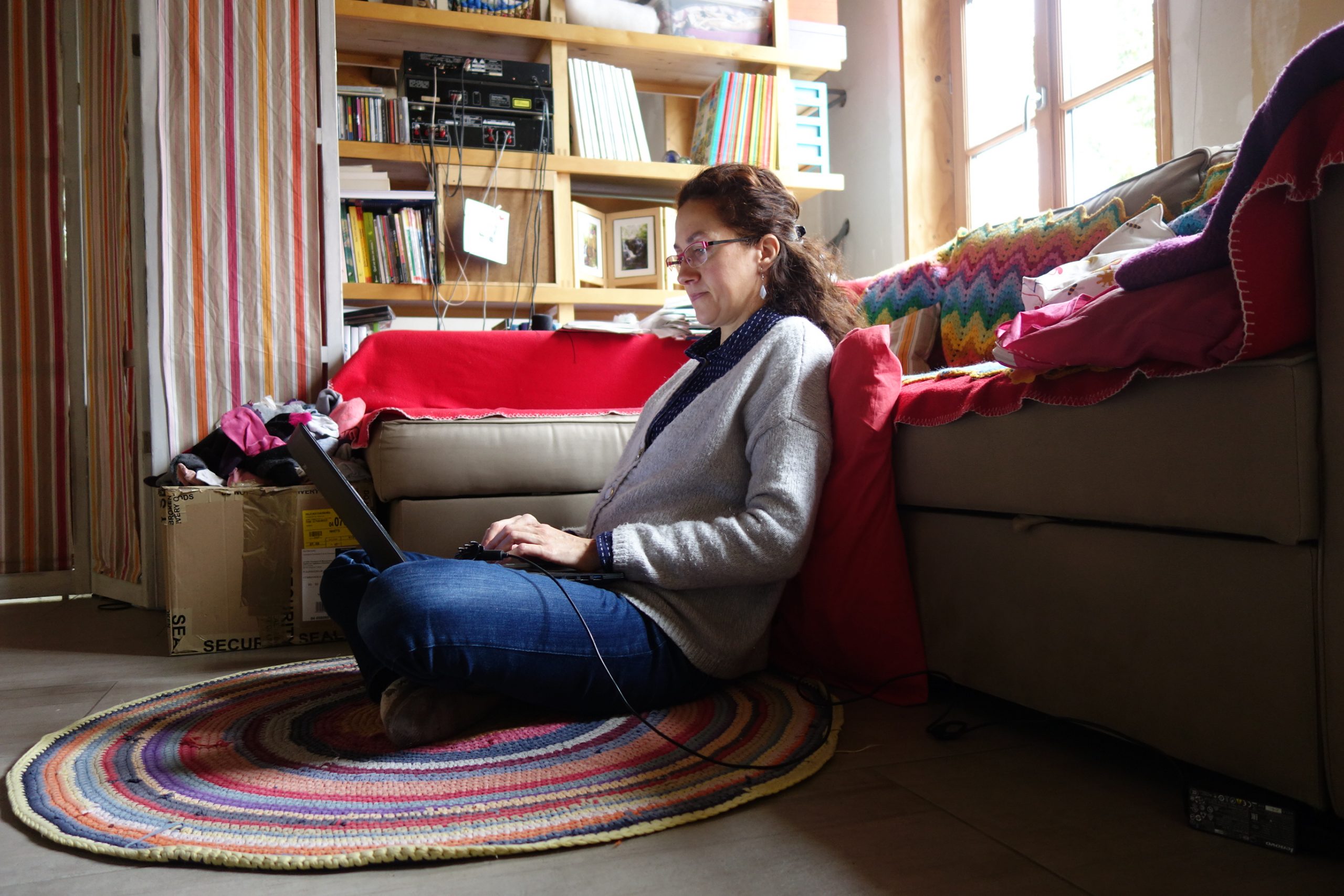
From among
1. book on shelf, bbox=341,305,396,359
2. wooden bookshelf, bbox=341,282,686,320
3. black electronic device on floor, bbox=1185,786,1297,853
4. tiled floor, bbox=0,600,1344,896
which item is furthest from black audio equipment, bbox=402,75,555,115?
black electronic device on floor, bbox=1185,786,1297,853

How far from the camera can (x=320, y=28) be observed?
244 centimetres

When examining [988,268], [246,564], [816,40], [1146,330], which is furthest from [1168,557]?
[816,40]

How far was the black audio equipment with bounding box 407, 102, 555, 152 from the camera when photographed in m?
3.11

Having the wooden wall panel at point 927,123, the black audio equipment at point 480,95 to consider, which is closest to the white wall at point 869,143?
the wooden wall panel at point 927,123

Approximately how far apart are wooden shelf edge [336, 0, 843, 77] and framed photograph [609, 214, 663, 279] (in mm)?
625

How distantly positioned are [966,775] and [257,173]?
2.21 meters

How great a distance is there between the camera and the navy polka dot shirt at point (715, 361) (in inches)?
53.2

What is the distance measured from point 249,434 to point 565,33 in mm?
1976

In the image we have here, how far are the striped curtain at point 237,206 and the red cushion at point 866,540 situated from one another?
1.61 meters

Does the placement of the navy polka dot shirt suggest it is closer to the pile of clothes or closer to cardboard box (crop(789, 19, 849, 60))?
the pile of clothes

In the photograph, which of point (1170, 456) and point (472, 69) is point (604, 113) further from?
point (1170, 456)

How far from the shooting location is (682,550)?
3.79ft

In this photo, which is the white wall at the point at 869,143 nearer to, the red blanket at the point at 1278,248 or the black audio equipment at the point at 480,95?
the black audio equipment at the point at 480,95

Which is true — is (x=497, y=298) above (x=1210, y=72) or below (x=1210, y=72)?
below
